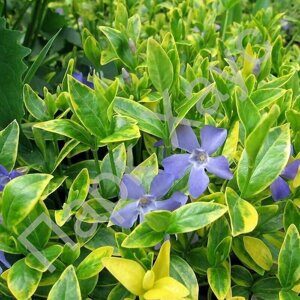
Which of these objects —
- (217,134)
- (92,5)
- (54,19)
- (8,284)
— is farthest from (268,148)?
(54,19)

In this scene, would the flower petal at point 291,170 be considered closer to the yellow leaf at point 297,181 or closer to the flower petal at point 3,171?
the yellow leaf at point 297,181

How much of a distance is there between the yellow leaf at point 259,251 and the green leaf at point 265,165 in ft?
0.31

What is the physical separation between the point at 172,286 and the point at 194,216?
9cm

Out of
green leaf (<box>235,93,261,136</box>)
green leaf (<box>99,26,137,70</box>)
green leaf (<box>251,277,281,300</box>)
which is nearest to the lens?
green leaf (<box>235,93,261,136</box>)

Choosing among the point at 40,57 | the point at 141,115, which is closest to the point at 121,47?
the point at 40,57

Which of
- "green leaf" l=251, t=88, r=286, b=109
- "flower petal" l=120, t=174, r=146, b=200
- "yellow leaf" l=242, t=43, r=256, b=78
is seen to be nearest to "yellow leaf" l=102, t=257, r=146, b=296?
"flower petal" l=120, t=174, r=146, b=200

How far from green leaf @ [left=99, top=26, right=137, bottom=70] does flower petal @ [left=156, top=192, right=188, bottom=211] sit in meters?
0.37

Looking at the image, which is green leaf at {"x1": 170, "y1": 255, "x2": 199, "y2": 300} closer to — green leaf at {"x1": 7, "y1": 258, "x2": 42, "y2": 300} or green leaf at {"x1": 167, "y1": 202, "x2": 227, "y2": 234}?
green leaf at {"x1": 167, "y1": 202, "x2": 227, "y2": 234}

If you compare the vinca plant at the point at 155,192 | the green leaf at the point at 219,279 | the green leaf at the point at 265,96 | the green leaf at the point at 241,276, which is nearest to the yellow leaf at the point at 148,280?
the vinca plant at the point at 155,192

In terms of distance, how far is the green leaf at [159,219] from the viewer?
741 millimetres

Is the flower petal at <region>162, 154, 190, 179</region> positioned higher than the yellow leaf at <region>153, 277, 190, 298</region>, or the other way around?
the flower petal at <region>162, 154, 190, 179</region>

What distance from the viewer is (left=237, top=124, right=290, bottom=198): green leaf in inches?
31.0

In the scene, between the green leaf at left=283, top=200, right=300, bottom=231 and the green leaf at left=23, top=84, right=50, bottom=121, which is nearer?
the green leaf at left=283, top=200, right=300, bottom=231

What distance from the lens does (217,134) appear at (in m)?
0.86
